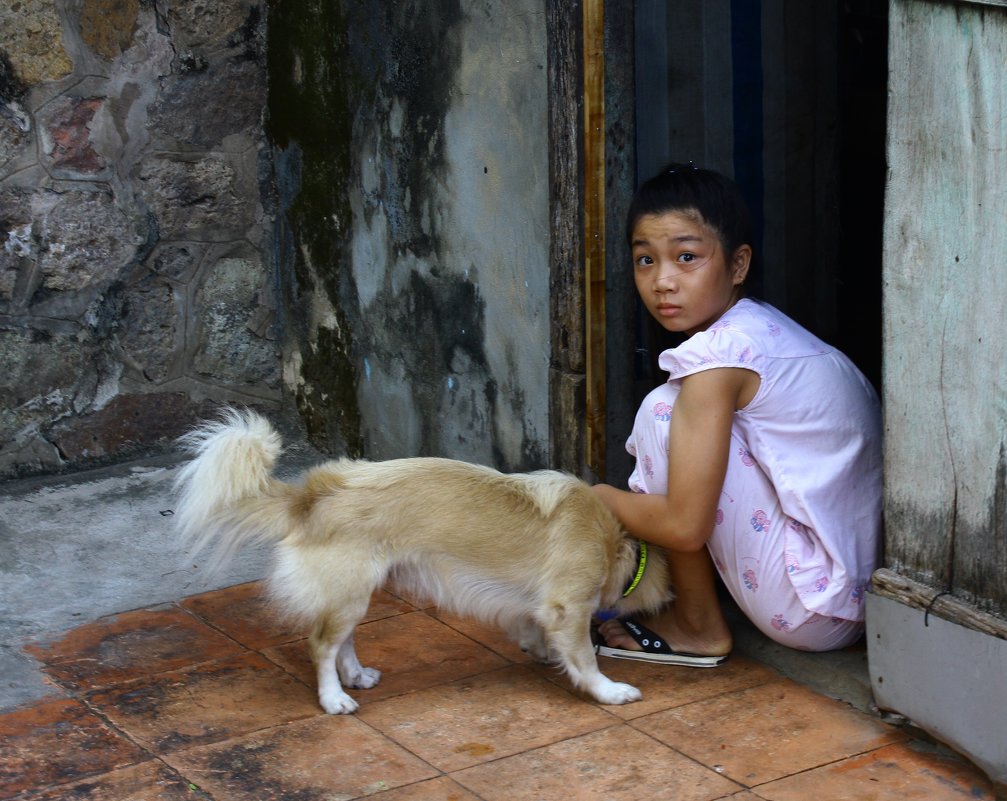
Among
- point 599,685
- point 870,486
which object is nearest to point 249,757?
point 599,685

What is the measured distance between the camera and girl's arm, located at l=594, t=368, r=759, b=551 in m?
3.28

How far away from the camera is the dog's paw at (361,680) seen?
11.6ft

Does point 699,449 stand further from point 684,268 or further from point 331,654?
point 331,654

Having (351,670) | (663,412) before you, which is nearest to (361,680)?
(351,670)

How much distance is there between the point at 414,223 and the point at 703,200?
1467mm

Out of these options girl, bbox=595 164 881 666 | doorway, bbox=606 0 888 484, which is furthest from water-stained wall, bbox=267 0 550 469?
girl, bbox=595 164 881 666

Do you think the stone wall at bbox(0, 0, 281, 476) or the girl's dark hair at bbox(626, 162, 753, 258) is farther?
the stone wall at bbox(0, 0, 281, 476)

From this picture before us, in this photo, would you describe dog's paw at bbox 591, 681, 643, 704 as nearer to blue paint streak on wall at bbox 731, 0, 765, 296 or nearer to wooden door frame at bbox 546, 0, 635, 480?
wooden door frame at bbox 546, 0, 635, 480

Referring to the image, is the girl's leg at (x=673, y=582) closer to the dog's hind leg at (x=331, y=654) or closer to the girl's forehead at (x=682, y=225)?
the girl's forehead at (x=682, y=225)

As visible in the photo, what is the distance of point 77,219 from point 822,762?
3.33 m

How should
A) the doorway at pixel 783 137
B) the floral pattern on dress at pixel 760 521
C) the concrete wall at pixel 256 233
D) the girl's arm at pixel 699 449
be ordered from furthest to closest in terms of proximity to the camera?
the concrete wall at pixel 256 233 → the doorway at pixel 783 137 → the floral pattern on dress at pixel 760 521 → the girl's arm at pixel 699 449

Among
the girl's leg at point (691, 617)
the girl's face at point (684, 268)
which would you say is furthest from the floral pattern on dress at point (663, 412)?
the girl's leg at point (691, 617)

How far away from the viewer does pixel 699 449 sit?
3.28 m

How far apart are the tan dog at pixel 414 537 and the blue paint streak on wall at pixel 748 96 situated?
1.13m
